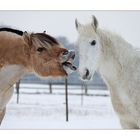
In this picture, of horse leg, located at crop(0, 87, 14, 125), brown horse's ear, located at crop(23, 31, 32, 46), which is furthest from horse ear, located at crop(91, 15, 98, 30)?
horse leg, located at crop(0, 87, 14, 125)

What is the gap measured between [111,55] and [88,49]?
0.55 ft

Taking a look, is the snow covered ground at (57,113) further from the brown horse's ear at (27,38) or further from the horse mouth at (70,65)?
the brown horse's ear at (27,38)

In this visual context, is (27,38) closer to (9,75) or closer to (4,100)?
(9,75)

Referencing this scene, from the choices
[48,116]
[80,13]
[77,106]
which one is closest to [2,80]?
[48,116]

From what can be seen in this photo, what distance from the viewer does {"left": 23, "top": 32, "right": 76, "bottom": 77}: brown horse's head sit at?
219 centimetres

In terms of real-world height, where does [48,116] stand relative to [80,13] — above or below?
below

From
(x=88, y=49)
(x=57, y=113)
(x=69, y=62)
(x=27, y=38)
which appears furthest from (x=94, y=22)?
(x=57, y=113)

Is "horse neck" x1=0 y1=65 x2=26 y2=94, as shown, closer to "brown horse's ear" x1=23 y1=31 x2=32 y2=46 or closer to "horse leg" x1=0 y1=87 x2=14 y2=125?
"horse leg" x1=0 y1=87 x2=14 y2=125

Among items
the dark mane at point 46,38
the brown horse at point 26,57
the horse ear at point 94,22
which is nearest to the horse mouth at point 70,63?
the brown horse at point 26,57

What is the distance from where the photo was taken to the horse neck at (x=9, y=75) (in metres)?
2.21
